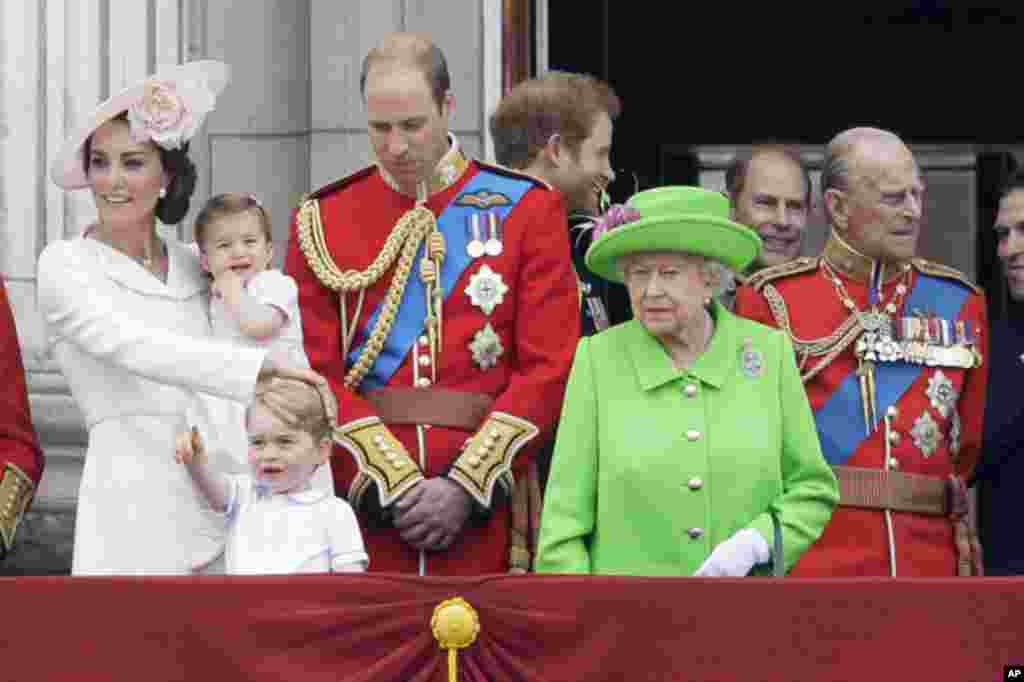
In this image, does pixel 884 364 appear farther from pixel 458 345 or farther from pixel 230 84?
pixel 230 84

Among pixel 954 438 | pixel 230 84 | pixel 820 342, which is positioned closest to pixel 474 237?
pixel 820 342

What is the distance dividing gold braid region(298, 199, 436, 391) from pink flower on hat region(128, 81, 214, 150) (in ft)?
1.17

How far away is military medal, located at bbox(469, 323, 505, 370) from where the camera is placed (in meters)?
5.59

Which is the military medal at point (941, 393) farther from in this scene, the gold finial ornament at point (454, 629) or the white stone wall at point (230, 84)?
the white stone wall at point (230, 84)

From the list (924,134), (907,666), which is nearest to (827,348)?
(907,666)

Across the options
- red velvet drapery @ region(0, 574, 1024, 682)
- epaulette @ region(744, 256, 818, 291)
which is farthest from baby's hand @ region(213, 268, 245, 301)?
epaulette @ region(744, 256, 818, 291)

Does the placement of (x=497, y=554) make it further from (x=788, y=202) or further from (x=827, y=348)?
(x=788, y=202)

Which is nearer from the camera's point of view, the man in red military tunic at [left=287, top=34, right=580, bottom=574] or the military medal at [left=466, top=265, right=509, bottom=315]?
the man in red military tunic at [left=287, top=34, right=580, bottom=574]

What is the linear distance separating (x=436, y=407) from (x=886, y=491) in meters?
1.01

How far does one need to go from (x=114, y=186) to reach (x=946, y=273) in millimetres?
1887

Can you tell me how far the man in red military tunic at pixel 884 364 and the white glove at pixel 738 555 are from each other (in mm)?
520

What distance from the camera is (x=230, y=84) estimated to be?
754cm

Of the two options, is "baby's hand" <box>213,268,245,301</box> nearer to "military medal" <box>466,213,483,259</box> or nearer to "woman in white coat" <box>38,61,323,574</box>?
"woman in white coat" <box>38,61,323,574</box>

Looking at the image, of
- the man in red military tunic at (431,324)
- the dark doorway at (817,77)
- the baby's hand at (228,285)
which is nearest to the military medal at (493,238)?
the man in red military tunic at (431,324)
